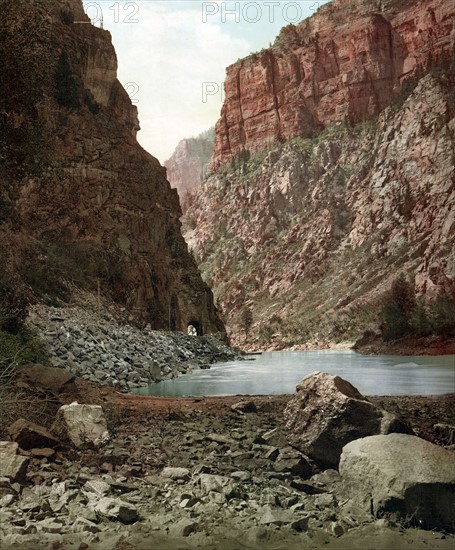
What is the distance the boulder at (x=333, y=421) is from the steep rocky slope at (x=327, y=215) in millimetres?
46890

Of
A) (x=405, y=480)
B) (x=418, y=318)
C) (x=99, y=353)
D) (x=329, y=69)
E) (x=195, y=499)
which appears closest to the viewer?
(x=405, y=480)

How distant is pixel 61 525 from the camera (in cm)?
492

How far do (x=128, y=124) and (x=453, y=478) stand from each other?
44503mm

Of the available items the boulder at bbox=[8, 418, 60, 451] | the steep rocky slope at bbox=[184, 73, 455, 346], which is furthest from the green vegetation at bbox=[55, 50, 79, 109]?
the boulder at bbox=[8, 418, 60, 451]

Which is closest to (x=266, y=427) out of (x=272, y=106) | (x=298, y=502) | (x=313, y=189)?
(x=298, y=502)

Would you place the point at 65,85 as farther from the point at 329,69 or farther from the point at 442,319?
the point at 329,69

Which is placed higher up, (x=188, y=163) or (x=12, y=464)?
(x=188, y=163)

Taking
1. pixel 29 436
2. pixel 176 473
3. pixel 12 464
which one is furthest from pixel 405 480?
pixel 29 436

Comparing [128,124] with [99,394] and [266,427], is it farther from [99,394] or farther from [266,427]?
[266,427]

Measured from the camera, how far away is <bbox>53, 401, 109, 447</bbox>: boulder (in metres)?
7.26

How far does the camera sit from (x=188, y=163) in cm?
17600

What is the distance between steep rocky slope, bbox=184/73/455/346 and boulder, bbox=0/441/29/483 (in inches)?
1895

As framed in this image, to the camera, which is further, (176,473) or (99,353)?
(99,353)

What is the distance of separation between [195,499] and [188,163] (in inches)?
6878
